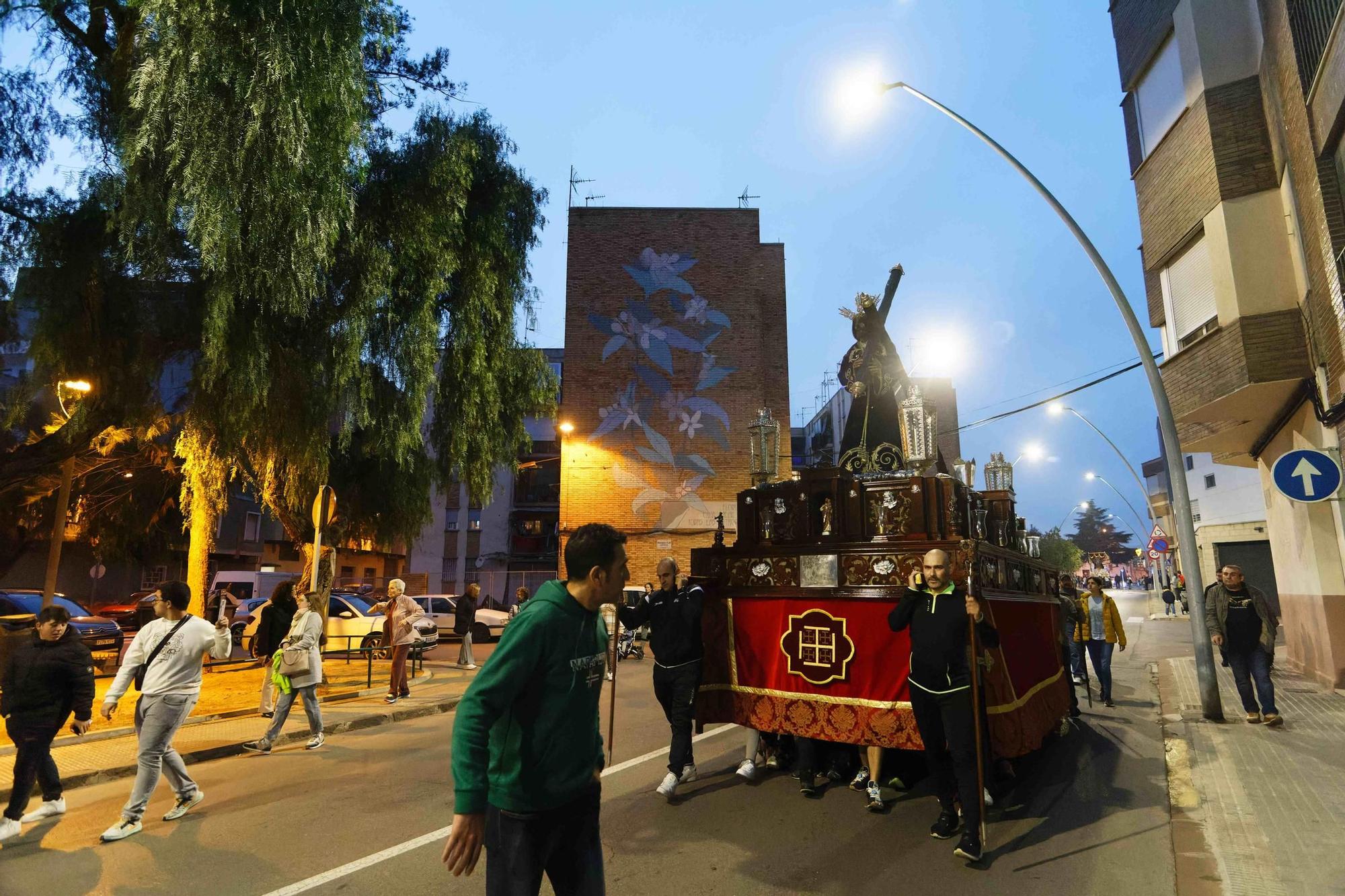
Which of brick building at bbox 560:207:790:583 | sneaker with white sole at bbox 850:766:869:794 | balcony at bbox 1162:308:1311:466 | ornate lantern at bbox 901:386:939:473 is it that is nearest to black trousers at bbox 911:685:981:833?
sneaker with white sole at bbox 850:766:869:794

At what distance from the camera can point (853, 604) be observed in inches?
238

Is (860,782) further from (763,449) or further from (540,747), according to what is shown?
(540,747)

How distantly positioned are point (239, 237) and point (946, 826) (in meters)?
11.0

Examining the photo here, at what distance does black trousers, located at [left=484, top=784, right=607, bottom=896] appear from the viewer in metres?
2.54

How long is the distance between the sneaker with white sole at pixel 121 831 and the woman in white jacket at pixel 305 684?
287 centimetres

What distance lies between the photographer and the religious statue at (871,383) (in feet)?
28.3

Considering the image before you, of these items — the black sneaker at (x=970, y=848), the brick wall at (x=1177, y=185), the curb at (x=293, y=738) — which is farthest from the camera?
the brick wall at (x=1177, y=185)

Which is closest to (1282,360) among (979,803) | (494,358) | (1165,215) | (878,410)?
(1165,215)

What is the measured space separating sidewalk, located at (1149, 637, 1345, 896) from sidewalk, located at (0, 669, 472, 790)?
8735 mm

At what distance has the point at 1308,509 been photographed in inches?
468

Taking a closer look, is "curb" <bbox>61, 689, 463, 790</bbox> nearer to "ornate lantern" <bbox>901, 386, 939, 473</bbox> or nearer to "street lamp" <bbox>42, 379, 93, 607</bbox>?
"ornate lantern" <bbox>901, 386, 939, 473</bbox>

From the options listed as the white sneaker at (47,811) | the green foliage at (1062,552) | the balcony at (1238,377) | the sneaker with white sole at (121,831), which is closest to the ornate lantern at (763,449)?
the sneaker with white sole at (121,831)

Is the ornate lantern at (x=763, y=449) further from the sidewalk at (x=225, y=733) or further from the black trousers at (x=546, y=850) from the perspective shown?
the sidewalk at (x=225, y=733)

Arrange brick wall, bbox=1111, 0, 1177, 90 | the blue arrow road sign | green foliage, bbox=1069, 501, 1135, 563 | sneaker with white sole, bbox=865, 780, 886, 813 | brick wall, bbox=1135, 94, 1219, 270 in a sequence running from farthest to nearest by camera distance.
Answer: green foliage, bbox=1069, 501, 1135, 563
brick wall, bbox=1111, 0, 1177, 90
brick wall, bbox=1135, 94, 1219, 270
the blue arrow road sign
sneaker with white sole, bbox=865, 780, 886, 813
